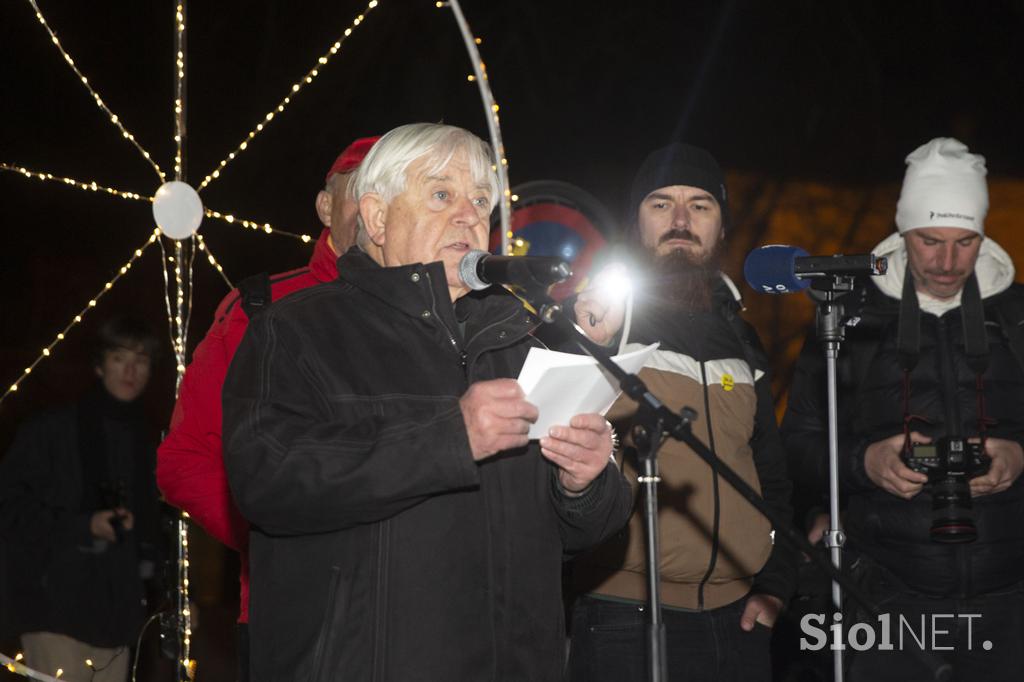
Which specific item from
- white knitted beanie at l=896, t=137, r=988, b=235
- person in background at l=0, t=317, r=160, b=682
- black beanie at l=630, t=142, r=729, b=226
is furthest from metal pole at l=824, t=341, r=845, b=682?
person in background at l=0, t=317, r=160, b=682

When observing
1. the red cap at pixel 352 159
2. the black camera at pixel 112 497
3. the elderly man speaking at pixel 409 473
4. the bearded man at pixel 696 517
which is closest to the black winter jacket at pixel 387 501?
the elderly man speaking at pixel 409 473

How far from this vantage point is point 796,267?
9.54 feet

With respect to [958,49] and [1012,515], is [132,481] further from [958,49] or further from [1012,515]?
[958,49]

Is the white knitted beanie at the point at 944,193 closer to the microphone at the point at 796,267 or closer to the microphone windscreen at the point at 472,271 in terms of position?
the microphone at the point at 796,267

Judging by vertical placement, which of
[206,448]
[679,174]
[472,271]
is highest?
[679,174]

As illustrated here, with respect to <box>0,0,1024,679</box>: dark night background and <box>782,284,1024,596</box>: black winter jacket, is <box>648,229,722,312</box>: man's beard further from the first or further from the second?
<box>0,0,1024,679</box>: dark night background

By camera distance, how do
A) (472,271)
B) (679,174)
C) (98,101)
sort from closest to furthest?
(472,271) → (679,174) → (98,101)

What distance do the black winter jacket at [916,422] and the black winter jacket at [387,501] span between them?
151 centimetres

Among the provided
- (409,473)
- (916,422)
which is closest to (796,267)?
(916,422)

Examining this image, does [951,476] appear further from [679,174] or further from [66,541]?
[66,541]

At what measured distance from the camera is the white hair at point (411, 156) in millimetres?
2193

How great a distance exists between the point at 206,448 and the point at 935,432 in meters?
1.95

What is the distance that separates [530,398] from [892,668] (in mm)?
1764

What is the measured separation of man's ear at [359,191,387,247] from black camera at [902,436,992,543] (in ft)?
5.59
